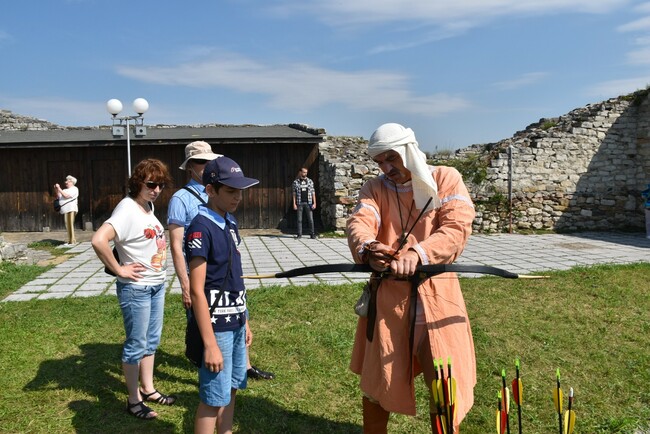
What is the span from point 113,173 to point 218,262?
14196 mm

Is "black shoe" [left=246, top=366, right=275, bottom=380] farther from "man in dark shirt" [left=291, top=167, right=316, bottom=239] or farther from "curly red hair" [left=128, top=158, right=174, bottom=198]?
"man in dark shirt" [left=291, top=167, right=316, bottom=239]

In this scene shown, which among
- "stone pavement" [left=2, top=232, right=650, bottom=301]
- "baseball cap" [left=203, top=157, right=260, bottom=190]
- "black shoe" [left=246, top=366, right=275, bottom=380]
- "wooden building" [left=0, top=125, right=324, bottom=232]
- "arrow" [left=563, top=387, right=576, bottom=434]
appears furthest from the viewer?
"wooden building" [left=0, top=125, right=324, bottom=232]

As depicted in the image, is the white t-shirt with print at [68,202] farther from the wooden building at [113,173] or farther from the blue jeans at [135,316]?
the blue jeans at [135,316]

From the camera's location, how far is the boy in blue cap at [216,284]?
244 centimetres

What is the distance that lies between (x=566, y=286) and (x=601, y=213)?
28.1 feet

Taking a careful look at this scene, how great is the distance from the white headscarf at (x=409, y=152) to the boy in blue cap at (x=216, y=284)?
28.4 inches

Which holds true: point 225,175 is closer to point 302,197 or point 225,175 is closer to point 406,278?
point 406,278

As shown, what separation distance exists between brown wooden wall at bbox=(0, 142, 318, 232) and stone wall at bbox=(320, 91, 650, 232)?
2.37 metres

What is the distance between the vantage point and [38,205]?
50.3 ft

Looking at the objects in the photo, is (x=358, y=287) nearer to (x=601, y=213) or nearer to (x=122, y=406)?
(x=122, y=406)

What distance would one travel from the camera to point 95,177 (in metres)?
15.3

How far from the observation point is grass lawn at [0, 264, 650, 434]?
3.48 m

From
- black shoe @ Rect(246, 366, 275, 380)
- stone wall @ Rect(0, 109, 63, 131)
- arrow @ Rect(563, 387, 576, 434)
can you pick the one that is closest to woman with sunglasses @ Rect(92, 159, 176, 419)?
black shoe @ Rect(246, 366, 275, 380)


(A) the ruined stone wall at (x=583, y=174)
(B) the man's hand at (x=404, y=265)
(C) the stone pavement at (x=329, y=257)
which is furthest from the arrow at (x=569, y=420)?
(A) the ruined stone wall at (x=583, y=174)
